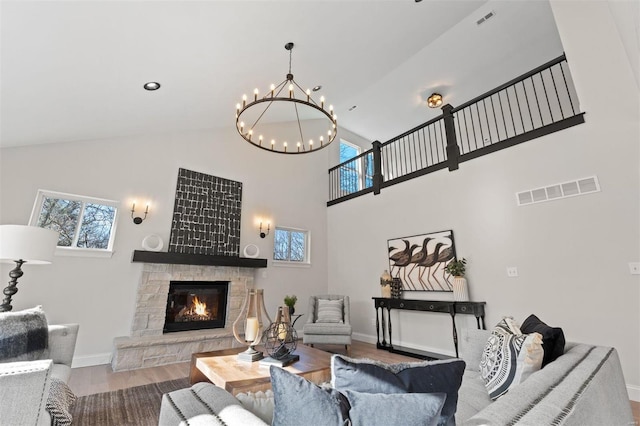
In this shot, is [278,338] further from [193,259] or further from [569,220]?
[569,220]

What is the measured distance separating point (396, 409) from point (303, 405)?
280 mm

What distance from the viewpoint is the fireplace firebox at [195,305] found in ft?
14.5

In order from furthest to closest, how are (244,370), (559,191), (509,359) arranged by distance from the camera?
(559,191) → (244,370) → (509,359)

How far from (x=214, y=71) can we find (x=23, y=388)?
3.38 m

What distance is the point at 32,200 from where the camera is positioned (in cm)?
359

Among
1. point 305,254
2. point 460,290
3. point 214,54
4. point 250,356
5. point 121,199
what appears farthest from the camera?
point 305,254

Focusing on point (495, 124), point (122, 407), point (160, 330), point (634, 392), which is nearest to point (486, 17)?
point (495, 124)

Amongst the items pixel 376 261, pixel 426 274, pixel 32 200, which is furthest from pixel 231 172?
pixel 426 274

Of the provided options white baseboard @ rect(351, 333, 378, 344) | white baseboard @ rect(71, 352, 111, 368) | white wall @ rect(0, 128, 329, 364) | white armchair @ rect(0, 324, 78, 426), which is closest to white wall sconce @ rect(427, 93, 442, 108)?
white wall @ rect(0, 128, 329, 364)

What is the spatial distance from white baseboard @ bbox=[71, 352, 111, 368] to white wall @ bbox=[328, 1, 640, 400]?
4452 millimetres

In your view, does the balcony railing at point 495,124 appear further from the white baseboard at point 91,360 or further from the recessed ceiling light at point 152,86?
the white baseboard at point 91,360

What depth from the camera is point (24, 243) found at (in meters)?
2.42

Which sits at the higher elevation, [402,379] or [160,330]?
[402,379]

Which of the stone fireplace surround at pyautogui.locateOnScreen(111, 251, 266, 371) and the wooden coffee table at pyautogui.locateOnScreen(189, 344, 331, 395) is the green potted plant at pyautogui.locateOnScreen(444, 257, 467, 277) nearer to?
the wooden coffee table at pyautogui.locateOnScreen(189, 344, 331, 395)
